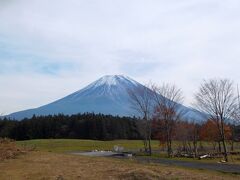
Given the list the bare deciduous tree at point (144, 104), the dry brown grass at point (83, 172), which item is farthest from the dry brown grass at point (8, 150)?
the bare deciduous tree at point (144, 104)

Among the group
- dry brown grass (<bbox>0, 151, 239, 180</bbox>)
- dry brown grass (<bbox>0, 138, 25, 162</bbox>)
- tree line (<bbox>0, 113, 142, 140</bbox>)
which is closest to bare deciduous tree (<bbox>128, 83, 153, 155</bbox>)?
dry brown grass (<bbox>0, 138, 25, 162</bbox>)

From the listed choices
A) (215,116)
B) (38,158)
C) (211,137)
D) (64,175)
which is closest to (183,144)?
(211,137)

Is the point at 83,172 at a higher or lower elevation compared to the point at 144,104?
lower

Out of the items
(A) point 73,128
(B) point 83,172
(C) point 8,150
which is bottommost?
(B) point 83,172

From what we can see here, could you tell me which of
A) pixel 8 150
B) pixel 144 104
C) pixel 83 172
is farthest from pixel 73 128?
pixel 83 172

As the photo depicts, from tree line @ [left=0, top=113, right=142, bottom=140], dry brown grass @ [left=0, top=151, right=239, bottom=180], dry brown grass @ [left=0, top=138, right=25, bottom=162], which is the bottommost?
dry brown grass @ [left=0, top=151, right=239, bottom=180]

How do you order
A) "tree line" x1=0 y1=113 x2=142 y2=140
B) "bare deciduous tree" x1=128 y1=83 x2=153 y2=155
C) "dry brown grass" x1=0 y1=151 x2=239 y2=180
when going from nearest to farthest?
"dry brown grass" x1=0 y1=151 x2=239 y2=180 → "bare deciduous tree" x1=128 y1=83 x2=153 y2=155 → "tree line" x1=0 y1=113 x2=142 y2=140

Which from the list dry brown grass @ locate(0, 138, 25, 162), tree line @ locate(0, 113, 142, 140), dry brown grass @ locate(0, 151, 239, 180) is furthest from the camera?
tree line @ locate(0, 113, 142, 140)

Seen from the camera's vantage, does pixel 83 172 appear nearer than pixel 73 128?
Yes

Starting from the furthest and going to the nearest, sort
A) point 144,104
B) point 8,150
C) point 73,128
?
1. point 73,128
2. point 144,104
3. point 8,150

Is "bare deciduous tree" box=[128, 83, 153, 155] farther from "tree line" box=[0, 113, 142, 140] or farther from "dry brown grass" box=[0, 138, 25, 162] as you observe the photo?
"tree line" box=[0, 113, 142, 140]

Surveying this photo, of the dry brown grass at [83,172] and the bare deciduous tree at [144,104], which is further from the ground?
the bare deciduous tree at [144,104]

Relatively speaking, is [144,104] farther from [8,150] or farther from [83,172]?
[83,172]

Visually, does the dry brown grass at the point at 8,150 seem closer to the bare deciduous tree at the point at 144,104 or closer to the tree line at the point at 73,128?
the bare deciduous tree at the point at 144,104
